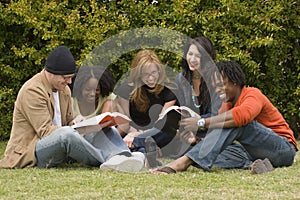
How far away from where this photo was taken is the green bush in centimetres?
856

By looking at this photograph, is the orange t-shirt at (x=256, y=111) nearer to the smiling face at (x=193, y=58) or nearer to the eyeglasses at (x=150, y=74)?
the smiling face at (x=193, y=58)

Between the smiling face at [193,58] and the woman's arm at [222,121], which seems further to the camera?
the smiling face at [193,58]

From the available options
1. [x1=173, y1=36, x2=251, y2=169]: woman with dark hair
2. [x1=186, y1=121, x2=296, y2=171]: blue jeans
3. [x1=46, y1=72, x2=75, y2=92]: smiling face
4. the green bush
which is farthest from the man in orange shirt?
the green bush

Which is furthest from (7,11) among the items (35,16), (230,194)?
(230,194)

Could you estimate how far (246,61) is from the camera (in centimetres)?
864

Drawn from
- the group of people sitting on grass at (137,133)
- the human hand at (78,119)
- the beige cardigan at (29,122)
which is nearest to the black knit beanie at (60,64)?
the group of people sitting on grass at (137,133)

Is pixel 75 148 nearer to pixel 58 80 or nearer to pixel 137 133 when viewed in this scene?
pixel 58 80

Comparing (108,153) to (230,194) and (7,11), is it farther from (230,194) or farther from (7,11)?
(7,11)

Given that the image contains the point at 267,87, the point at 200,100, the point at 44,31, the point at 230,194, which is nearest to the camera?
the point at 230,194

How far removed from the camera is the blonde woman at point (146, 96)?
22.6ft

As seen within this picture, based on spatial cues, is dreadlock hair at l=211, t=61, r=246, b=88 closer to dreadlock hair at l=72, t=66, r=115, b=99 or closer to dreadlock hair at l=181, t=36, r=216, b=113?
dreadlock hair at l=181, t=36, r=216, b=113

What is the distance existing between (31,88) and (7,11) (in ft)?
10.5

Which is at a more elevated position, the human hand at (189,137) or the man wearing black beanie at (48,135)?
the man wearing black beanie at (48,135)

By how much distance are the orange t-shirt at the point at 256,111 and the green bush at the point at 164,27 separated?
9.61 ft
